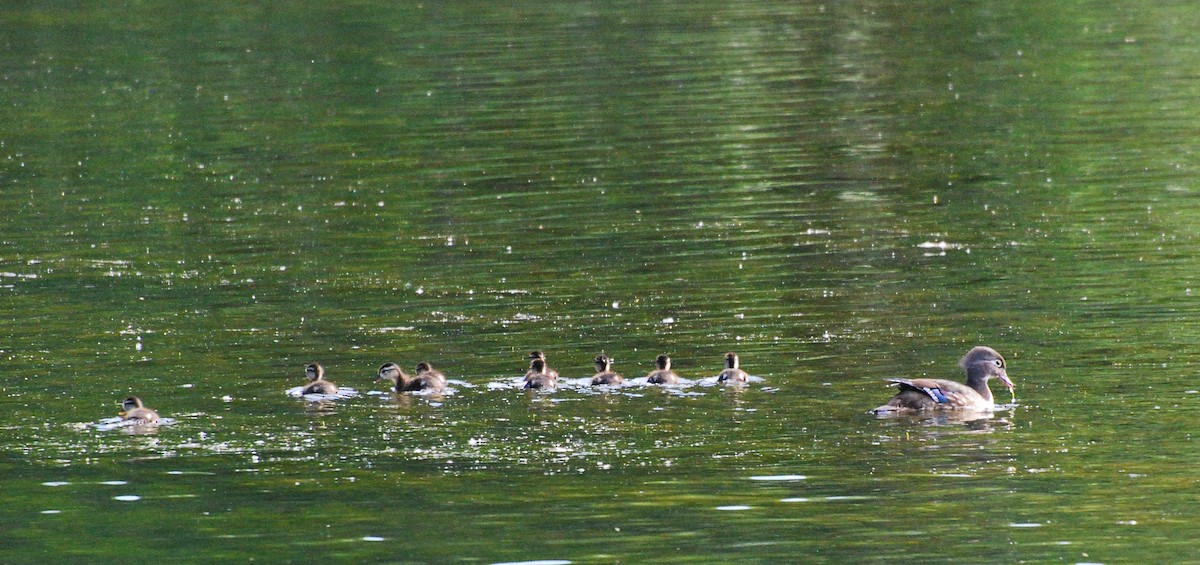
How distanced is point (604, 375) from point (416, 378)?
1.52 metres

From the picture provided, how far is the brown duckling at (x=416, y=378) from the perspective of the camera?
16969 mm

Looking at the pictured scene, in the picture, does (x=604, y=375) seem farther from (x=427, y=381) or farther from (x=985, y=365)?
(x=985, y=365)

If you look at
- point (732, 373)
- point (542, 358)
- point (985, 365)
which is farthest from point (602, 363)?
point (985, 365)

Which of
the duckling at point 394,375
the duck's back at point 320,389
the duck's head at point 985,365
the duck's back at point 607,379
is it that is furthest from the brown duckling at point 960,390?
the duck's back at point 320,389

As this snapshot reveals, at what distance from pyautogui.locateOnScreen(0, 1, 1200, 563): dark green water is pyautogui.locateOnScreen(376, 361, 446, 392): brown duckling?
270 millimetres

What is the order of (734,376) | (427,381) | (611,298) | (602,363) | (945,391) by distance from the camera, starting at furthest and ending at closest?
(611,298)
(602,363)
(427,381)
(734,376)
(945,391)

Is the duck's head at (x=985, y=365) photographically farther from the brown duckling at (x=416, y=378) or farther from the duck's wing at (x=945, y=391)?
the brown duckling at (x=416, y=378)

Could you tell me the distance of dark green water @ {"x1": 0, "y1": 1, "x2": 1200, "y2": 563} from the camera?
13508 mm

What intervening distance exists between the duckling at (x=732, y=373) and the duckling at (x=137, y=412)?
177 inches

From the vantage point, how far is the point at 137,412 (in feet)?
52.6

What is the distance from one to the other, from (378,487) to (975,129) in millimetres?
20876

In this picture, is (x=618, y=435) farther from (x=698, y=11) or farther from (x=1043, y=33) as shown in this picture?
(x=698, y=11)

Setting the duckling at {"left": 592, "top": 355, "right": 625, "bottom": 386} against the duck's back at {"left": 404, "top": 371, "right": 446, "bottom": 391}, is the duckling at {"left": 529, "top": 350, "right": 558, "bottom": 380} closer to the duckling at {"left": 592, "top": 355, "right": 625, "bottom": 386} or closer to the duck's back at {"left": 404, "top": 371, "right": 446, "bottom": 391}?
the duckling at {"left": 592, "top": 355, "right": 625, "bottom": 386}

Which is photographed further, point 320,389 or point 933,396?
point 320,389
